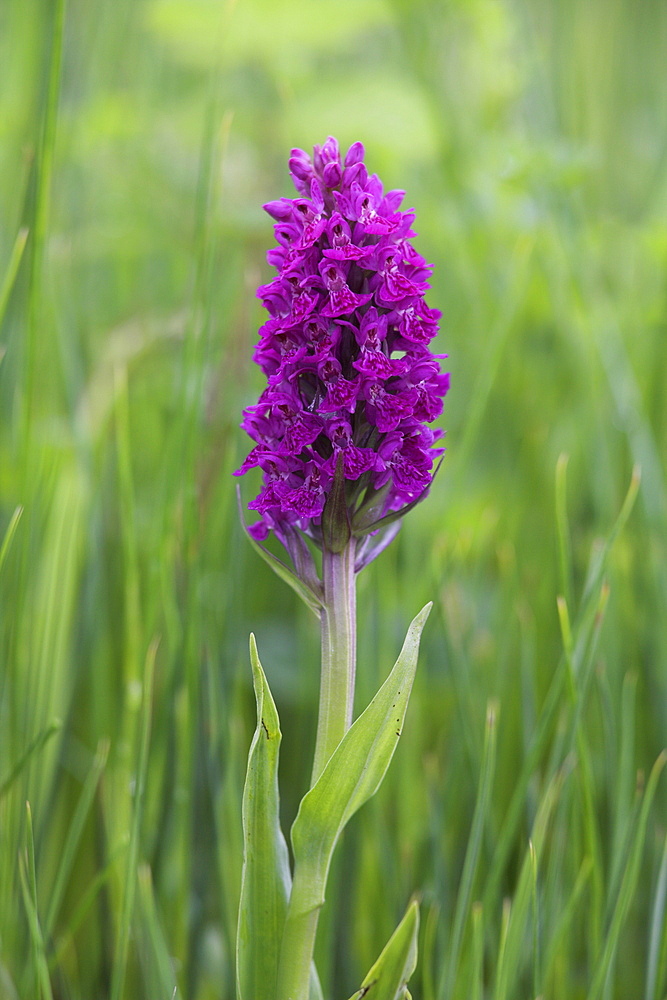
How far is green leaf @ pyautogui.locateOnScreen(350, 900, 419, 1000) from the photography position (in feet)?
2.90

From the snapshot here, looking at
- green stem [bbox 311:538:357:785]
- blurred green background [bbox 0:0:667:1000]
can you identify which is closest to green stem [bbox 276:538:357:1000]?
green stem [bbox 311:538:357:785]

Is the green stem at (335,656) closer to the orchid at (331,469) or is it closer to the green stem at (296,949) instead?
the orchid at (331,469)

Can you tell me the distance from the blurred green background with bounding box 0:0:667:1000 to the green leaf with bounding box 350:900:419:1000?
0.44 feet

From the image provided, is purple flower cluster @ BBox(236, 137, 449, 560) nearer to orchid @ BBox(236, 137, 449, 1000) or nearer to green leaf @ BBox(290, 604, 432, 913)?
orchid @ BBox(236, 137, 449, 1000)

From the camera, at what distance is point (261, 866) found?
2.93 ft

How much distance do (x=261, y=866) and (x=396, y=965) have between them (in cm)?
18

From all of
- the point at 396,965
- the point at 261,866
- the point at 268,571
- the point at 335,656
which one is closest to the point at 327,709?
the point at 335,656

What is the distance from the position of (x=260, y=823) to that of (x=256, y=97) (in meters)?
3.34

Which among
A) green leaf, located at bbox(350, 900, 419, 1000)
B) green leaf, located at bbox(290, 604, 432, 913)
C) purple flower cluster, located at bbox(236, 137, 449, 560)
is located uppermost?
purple flower cluster, located at bbox(236, 137, 449, 560)

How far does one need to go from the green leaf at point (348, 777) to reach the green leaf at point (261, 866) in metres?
0.03

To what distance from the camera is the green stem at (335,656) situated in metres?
0.92

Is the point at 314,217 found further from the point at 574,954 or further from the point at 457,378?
the point at 457,378

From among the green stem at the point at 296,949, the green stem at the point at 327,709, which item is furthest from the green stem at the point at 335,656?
the green stem at the point at 296,949

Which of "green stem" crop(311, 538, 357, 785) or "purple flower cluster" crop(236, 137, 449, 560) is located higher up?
"purple flower cluster" crop(236, 137, 449, 560)
